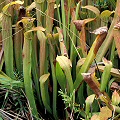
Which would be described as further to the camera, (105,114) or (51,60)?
(51,60)

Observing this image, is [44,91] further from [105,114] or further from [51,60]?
[105,114]

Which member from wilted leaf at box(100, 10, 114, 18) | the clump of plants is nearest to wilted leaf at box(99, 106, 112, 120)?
the clump of plants

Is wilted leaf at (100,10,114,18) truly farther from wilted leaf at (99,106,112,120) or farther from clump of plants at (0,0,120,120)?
wilted leaf at (99,106,112,120)

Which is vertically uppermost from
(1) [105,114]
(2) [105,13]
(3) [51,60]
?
(2) [105,13]

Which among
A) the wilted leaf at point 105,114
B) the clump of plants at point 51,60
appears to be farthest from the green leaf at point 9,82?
the wilted leaf at point 105,114

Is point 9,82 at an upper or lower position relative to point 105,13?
lower

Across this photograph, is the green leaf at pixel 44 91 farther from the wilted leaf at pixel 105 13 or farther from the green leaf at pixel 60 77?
the wilted leaf at pixel 105 13

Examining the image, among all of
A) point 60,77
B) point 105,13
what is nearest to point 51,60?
point 60,77

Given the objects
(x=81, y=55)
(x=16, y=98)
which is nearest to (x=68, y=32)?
(x=81, y=55)

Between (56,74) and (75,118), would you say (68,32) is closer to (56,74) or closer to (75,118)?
(56,74)
